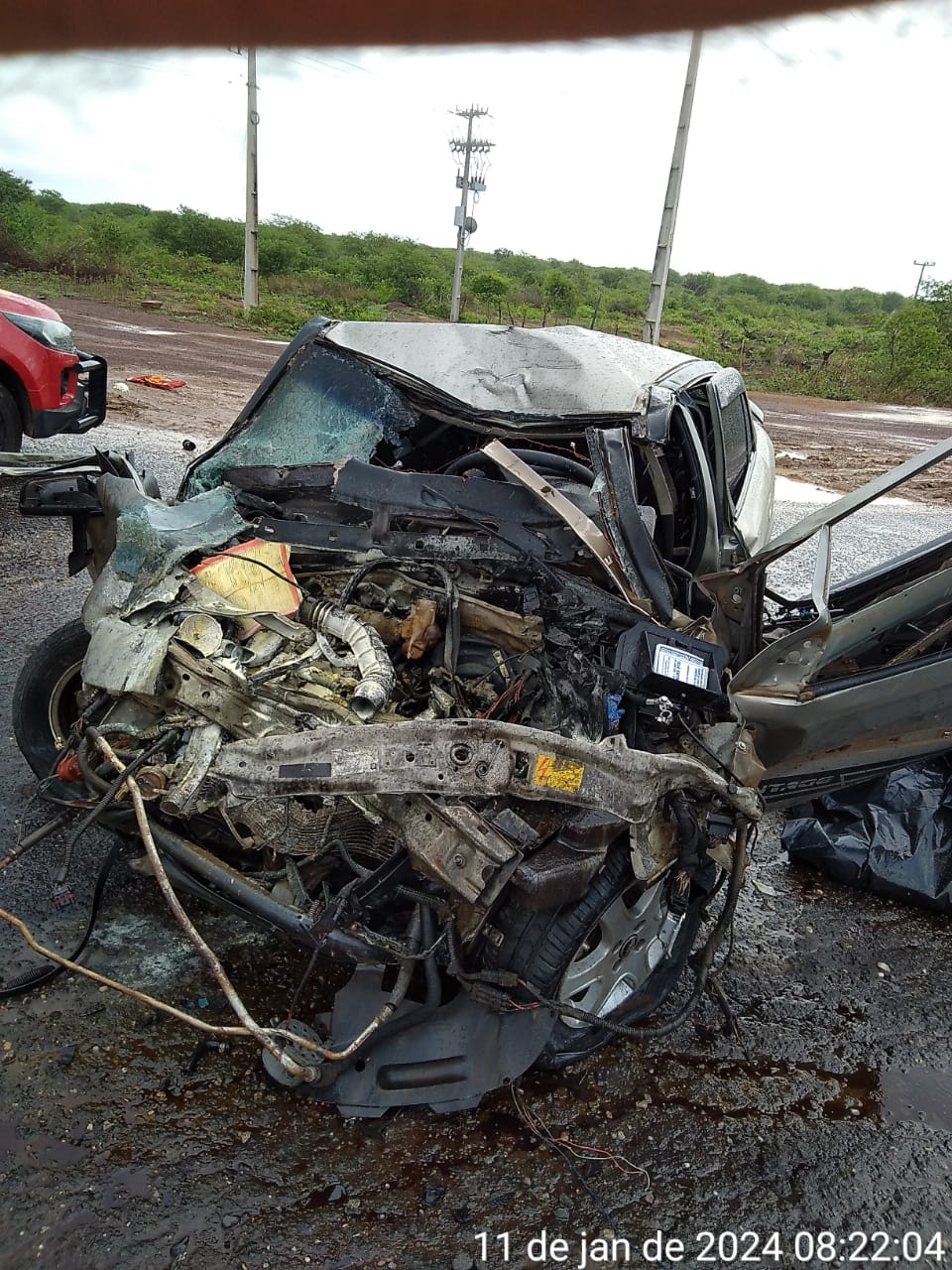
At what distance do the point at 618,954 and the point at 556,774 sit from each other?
66cm

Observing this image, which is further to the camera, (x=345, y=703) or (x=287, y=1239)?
(x=345, y=703)

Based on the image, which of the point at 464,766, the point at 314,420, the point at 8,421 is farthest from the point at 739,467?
the point at 8,421

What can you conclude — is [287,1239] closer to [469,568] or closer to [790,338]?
[469,568]

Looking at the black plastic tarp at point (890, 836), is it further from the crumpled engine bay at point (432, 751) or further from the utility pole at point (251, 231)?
the utility pole at point (251, 231)

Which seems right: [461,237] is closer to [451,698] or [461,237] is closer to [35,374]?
[35,374]

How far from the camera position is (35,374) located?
5.75 metres

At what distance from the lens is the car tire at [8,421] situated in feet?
18.8

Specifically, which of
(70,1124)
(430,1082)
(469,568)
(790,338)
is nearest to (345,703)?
(469,568)

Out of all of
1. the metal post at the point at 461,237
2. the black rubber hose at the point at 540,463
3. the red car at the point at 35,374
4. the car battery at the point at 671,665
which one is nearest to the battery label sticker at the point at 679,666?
the car battery at the point at 671,665

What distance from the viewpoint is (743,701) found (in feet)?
8.45

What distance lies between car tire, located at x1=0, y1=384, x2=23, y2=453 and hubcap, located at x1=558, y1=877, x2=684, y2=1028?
5.17 metres

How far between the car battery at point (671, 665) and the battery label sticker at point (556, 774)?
39cm

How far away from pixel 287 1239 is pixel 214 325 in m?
19.5

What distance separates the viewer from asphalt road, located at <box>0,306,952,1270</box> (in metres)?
2.00
